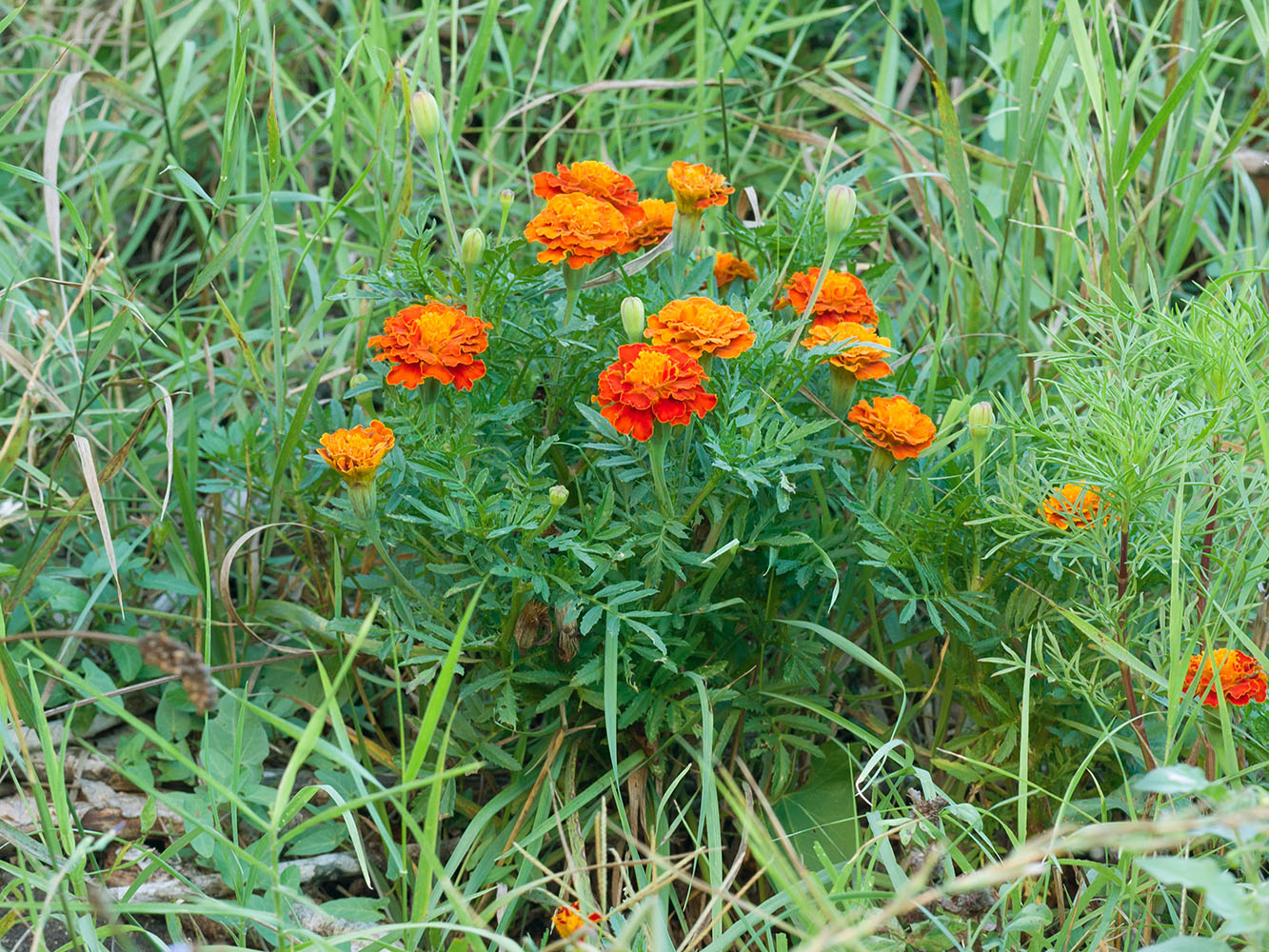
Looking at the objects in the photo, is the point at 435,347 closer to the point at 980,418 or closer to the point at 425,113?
the point at 425,113

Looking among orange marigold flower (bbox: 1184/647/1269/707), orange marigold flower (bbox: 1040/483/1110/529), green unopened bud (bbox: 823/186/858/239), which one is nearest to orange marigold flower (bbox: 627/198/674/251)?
green unopened bud (bbox: 823/186/858/239)

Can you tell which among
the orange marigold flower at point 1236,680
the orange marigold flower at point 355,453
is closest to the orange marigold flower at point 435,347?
the orange marigold flower at point 355,453

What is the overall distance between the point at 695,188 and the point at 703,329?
19 cm

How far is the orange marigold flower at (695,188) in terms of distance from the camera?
1099 mm

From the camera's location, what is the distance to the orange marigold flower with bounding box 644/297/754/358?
98 centimetres

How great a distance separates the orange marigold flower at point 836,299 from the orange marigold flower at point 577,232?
0.21m

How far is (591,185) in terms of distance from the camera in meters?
1.13

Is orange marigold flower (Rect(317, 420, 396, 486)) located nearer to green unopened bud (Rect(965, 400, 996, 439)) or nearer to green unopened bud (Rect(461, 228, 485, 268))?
green unopened bud (Rect(461, 228, 485, 268))

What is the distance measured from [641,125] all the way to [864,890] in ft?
4.23

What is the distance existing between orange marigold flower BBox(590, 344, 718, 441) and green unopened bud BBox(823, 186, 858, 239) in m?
0.24

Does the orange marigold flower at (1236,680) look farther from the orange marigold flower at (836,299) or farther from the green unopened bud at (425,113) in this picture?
the green unopened bud at (425,113)

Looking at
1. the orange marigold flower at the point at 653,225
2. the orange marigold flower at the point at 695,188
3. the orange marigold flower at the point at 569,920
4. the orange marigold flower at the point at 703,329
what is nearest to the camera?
the orange marigold flower at the point at 569,920

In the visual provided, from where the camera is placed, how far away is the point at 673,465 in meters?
1.09

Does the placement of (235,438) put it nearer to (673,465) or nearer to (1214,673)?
(673,465)
